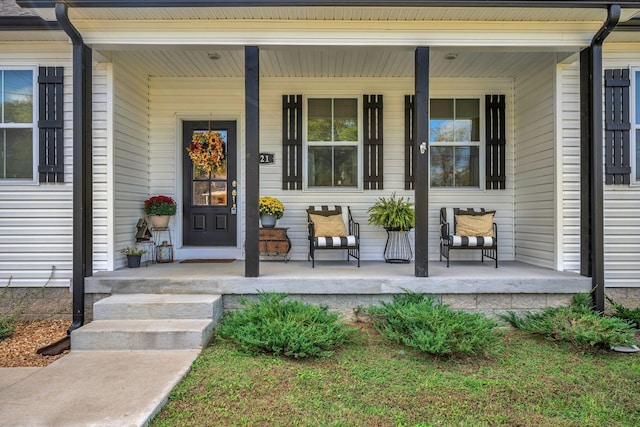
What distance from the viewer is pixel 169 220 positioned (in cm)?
557

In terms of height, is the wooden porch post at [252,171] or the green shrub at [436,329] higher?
the wooden porch post at [252,171]

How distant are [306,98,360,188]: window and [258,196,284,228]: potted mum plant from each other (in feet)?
2.06

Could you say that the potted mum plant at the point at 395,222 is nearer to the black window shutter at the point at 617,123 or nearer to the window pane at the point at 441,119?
the window pane at the point at 441,119

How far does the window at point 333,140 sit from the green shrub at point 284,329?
251cm

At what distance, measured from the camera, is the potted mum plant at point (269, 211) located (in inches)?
211

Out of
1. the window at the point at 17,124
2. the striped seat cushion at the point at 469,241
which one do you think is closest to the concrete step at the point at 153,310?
the window at the point at 17,124

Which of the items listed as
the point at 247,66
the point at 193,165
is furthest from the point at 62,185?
the point at 247,66

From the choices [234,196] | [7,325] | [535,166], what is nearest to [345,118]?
[234,196]

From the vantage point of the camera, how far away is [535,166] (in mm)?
5133

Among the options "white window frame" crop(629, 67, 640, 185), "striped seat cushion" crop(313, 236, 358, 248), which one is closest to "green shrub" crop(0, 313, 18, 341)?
"striped seat cushion" crop(313, 236, 358, 248)

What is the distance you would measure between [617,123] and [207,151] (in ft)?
17.0

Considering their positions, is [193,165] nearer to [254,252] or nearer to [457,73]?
[254,252]

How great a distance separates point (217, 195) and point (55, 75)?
2378 millimetres

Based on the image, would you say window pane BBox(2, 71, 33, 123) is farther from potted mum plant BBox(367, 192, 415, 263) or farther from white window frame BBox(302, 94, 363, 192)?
potted mum plant BBox(367, 192, 415, 263)
